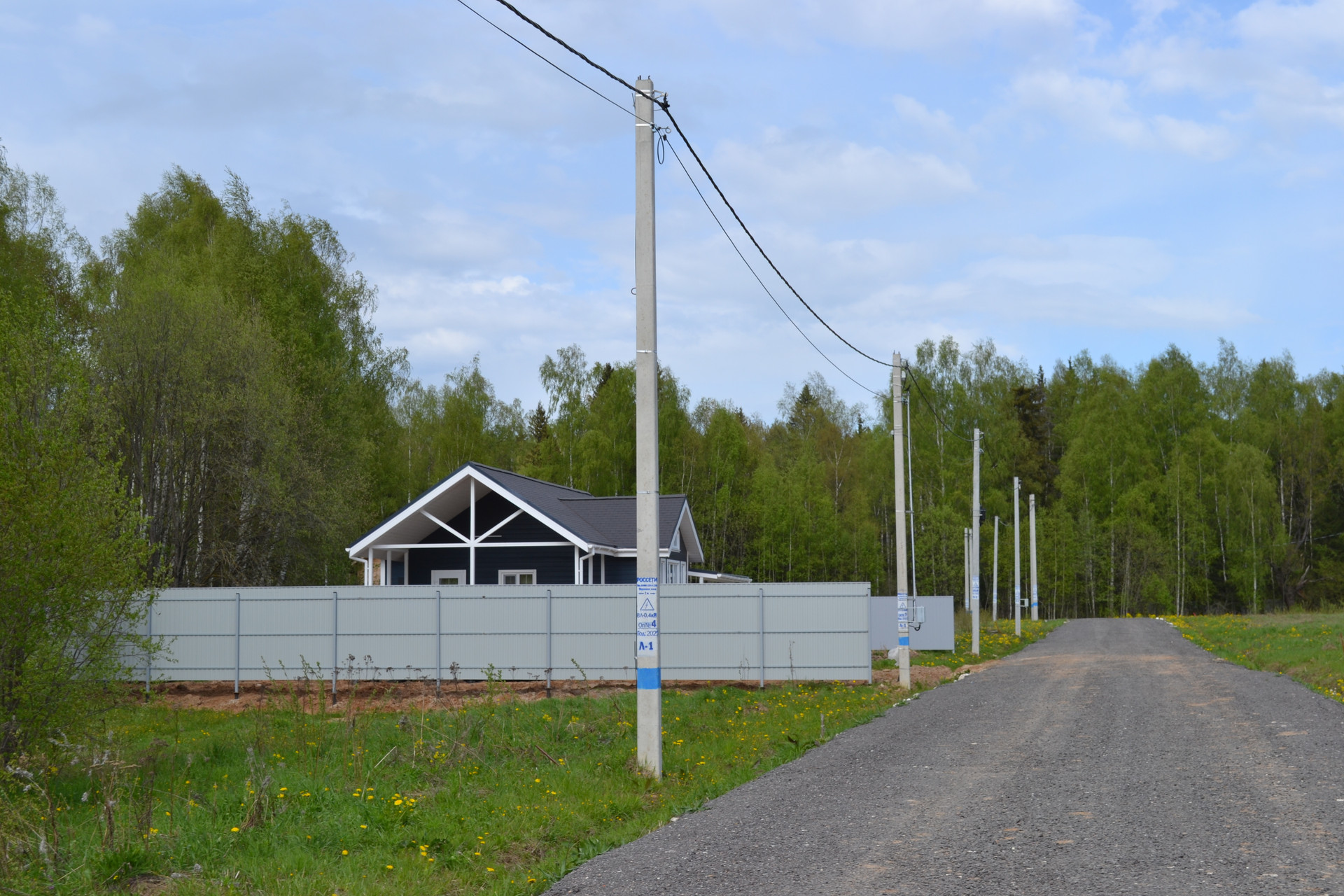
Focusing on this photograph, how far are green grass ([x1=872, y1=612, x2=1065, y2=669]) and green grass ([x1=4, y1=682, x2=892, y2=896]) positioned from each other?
1061 cm

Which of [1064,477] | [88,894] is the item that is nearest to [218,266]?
[88,894]

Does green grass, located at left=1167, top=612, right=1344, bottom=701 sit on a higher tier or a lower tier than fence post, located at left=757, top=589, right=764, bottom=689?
lower

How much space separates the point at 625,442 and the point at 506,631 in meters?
→ 32.1

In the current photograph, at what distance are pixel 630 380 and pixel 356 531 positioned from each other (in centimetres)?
1926

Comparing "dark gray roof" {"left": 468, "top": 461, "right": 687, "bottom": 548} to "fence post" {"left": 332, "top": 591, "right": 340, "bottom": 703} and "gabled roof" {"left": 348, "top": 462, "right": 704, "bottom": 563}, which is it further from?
"fence post" {"left": 332, "top": 591, "right": 340, "bottom": 703}

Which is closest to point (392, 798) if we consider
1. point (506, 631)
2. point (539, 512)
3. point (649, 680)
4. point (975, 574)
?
point (649, 680)

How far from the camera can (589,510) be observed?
30953 mm

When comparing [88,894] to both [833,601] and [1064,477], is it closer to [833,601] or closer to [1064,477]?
[833,601]

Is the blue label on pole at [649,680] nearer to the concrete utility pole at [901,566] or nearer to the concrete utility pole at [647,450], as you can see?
the concrete utility pole at [647,450]

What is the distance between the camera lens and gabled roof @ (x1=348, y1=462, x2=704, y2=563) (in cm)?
2612

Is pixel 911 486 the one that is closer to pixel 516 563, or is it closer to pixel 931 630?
pixel 931 630

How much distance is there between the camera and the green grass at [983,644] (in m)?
27.0

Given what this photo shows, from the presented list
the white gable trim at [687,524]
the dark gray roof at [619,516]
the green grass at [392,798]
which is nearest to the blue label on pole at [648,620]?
the green grass at [392,798]

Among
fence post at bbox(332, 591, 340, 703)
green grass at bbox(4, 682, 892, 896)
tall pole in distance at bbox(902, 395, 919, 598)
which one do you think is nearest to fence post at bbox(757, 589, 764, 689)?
green grass at bbox(4, 682, 892, 896)
